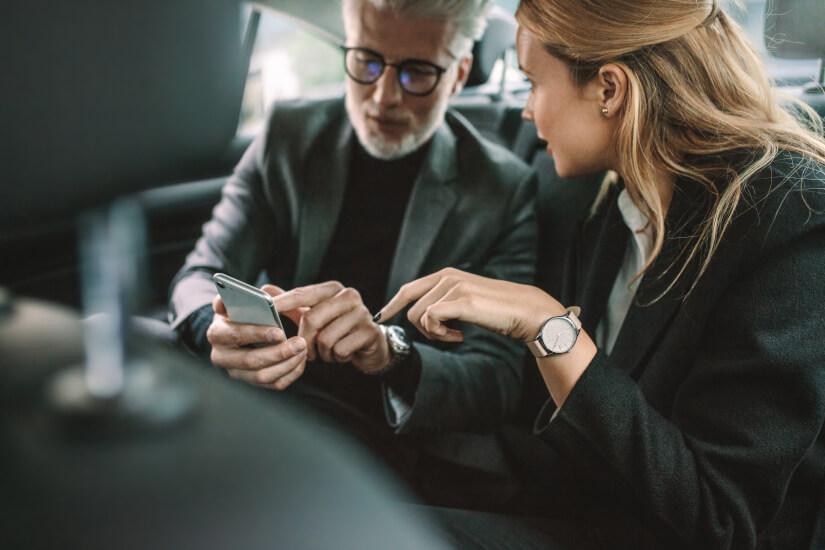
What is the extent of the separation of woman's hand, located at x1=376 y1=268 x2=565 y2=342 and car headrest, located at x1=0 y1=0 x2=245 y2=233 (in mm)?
305

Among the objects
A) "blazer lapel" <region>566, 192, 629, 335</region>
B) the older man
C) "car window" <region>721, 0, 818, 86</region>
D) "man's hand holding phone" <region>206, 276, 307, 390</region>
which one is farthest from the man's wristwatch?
"car window" <region>721, 0, 818, 86</region>

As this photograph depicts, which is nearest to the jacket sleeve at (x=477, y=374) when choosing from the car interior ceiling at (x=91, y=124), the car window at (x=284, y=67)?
the car interior ceiling at (x=91, y=124)

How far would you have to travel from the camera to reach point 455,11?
→ 0.92m

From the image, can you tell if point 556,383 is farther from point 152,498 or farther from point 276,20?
point 276,20

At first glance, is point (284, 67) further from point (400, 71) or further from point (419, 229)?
point (419, 229)

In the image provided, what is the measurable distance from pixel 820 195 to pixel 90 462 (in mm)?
739

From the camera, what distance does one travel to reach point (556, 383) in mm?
721

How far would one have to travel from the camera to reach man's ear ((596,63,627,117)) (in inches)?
29.2

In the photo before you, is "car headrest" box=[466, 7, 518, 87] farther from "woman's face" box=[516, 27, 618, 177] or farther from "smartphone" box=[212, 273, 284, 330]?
"smartphone" box=[212, 273, 284, 330]

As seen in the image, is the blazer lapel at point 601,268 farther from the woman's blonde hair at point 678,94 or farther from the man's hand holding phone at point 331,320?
the man's hand holding phone at point 331,320

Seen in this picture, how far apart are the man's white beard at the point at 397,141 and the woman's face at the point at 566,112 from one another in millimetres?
204

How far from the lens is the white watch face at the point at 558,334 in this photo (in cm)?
70

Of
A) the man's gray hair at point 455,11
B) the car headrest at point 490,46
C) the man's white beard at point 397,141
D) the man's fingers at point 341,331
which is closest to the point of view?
the man's fingers at point 341,331

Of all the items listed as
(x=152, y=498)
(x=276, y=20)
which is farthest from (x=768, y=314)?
(x=276, y=20)
